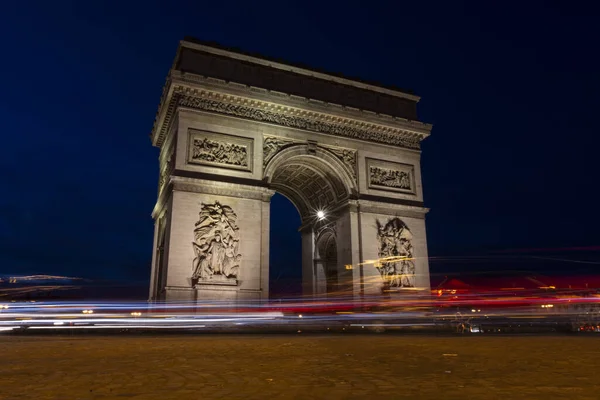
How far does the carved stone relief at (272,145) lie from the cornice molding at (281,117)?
776 mm

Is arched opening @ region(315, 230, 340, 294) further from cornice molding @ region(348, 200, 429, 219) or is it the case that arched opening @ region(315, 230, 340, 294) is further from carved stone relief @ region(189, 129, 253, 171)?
carved stone relief @ region(189, 129, 253, 171)

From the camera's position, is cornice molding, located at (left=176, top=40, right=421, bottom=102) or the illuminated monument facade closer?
the illuminated monument facade

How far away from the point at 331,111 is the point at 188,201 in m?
8.66

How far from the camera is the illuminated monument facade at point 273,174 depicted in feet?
58.6

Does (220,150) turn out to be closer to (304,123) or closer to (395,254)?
(304,123)

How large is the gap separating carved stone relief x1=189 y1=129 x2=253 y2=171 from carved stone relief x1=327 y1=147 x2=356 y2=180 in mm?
4521

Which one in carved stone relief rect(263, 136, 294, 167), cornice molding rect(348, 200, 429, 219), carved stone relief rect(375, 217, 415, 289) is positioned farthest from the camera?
cornice molding rect(348, 200, 429, 219)

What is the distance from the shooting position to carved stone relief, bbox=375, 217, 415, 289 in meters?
20.9

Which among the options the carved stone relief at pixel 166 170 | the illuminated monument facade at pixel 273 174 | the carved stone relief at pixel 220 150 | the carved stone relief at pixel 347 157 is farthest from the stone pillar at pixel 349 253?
the carved stone relief at pixel 166 170

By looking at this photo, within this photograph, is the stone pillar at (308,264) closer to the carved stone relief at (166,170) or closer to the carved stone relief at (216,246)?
the carved stone relief at (216,246)

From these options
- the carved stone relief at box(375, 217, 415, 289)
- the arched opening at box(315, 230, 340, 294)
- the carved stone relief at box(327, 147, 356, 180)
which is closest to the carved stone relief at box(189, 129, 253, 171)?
the carved stone relief at box(327, 147, 356, 180)

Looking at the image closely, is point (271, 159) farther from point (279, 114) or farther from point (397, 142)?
point (397, 142)
